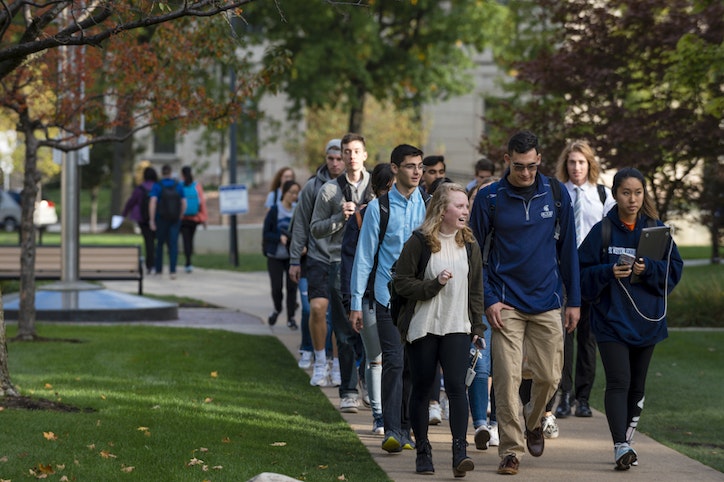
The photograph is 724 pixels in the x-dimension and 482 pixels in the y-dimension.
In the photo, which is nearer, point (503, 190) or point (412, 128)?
point (503, 190)

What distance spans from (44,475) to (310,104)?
1140 inches

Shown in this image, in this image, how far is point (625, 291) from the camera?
802 centimetres

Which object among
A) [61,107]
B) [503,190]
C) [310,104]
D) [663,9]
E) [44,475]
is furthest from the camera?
[310,104]

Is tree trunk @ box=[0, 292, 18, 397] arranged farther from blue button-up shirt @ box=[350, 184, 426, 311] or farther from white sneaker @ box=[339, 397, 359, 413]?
blue button-up shirt @ box=[350, 184, 426, 311]

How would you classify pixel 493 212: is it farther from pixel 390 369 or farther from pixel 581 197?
pixel 581 197

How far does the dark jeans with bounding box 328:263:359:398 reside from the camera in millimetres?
10125

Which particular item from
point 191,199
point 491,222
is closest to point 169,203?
point 191,199

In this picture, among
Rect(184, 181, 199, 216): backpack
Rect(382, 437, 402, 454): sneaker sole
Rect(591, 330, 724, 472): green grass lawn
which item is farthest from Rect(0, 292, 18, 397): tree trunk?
Rect(184, 181, 199, 216): backpack

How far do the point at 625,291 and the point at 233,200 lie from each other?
21.8 metres

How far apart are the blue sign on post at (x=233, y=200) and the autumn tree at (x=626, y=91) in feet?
35.5

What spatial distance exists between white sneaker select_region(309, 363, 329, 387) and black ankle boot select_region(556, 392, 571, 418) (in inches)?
85.4

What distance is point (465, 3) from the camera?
3628 cm

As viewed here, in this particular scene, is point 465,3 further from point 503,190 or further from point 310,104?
point 503,190

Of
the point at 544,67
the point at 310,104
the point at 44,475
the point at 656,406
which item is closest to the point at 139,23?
the point at 44,475
